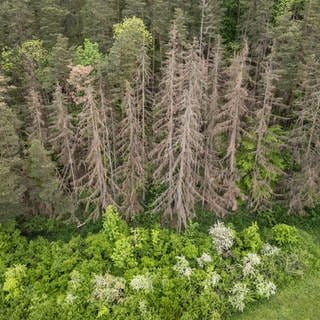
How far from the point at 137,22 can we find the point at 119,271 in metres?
17.6

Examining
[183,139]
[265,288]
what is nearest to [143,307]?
[265,288]

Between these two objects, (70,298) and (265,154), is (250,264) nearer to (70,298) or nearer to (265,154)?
(265,154)

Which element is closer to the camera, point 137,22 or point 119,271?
point 119,271

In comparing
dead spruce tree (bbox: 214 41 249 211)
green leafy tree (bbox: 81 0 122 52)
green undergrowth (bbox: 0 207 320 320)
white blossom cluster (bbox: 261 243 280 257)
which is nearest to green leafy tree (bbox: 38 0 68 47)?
green leafy tree (bbox: 81 0 122 52)

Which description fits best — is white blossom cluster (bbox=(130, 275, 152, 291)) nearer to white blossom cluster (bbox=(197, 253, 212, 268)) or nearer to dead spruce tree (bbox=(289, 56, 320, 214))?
white blossom cluster (bbox=(197, 253, 212, 268))

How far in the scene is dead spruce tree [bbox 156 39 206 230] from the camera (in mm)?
25391

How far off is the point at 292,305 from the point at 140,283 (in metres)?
9.94

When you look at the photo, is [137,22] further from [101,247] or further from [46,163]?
[101,247]

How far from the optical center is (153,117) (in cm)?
2997

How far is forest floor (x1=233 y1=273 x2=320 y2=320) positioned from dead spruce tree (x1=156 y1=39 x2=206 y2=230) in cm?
727

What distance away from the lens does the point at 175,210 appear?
29922mm

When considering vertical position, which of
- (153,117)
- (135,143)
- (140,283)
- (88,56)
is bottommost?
(140,283)

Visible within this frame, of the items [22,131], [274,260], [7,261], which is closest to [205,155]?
[274,260]

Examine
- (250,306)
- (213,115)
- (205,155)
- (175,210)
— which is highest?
(213,115)
